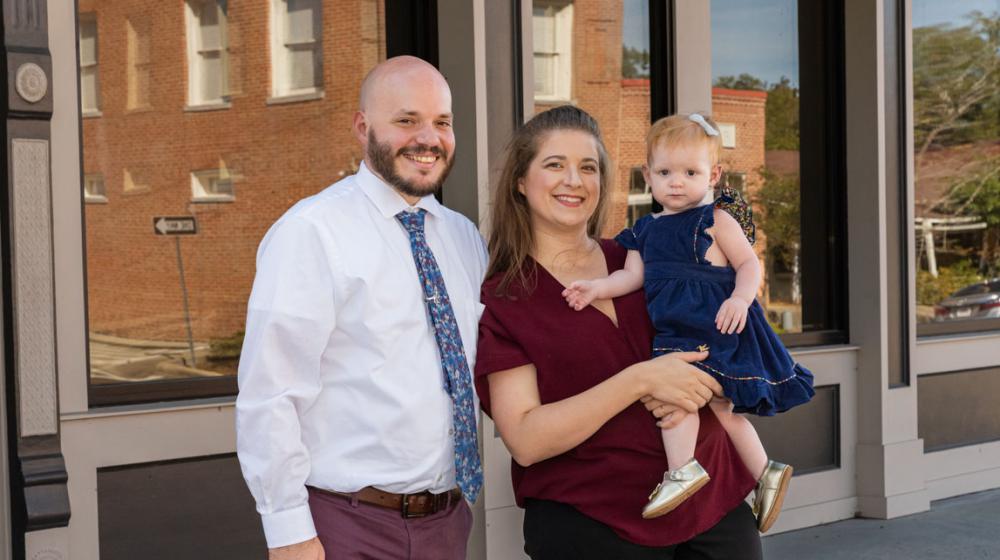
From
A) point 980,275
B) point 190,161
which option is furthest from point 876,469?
point 190,161

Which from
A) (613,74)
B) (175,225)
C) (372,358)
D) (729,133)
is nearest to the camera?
(372,358)

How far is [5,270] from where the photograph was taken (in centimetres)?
394

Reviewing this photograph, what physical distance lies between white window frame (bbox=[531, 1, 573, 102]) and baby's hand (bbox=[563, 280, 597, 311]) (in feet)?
10.2

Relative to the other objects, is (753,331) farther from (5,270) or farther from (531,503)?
(5,270)

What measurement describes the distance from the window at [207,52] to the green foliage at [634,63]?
2.06m

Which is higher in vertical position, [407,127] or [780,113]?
[780,113]

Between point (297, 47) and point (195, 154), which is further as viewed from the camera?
point (297, 47)

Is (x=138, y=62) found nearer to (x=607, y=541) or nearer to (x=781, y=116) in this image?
(x=607, y=541)

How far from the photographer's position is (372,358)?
252cm

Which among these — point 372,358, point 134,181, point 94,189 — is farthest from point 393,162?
point 134,181

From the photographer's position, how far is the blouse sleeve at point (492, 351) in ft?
8.38

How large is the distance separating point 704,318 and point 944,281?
5361 mm

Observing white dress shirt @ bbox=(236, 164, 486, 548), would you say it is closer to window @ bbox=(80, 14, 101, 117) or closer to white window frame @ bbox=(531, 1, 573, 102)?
window @ bbox=(80, 14, 101, 117)

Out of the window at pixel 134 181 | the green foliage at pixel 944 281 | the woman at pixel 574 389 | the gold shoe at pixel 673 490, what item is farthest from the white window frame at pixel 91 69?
the green foliage at pixel 944 281
